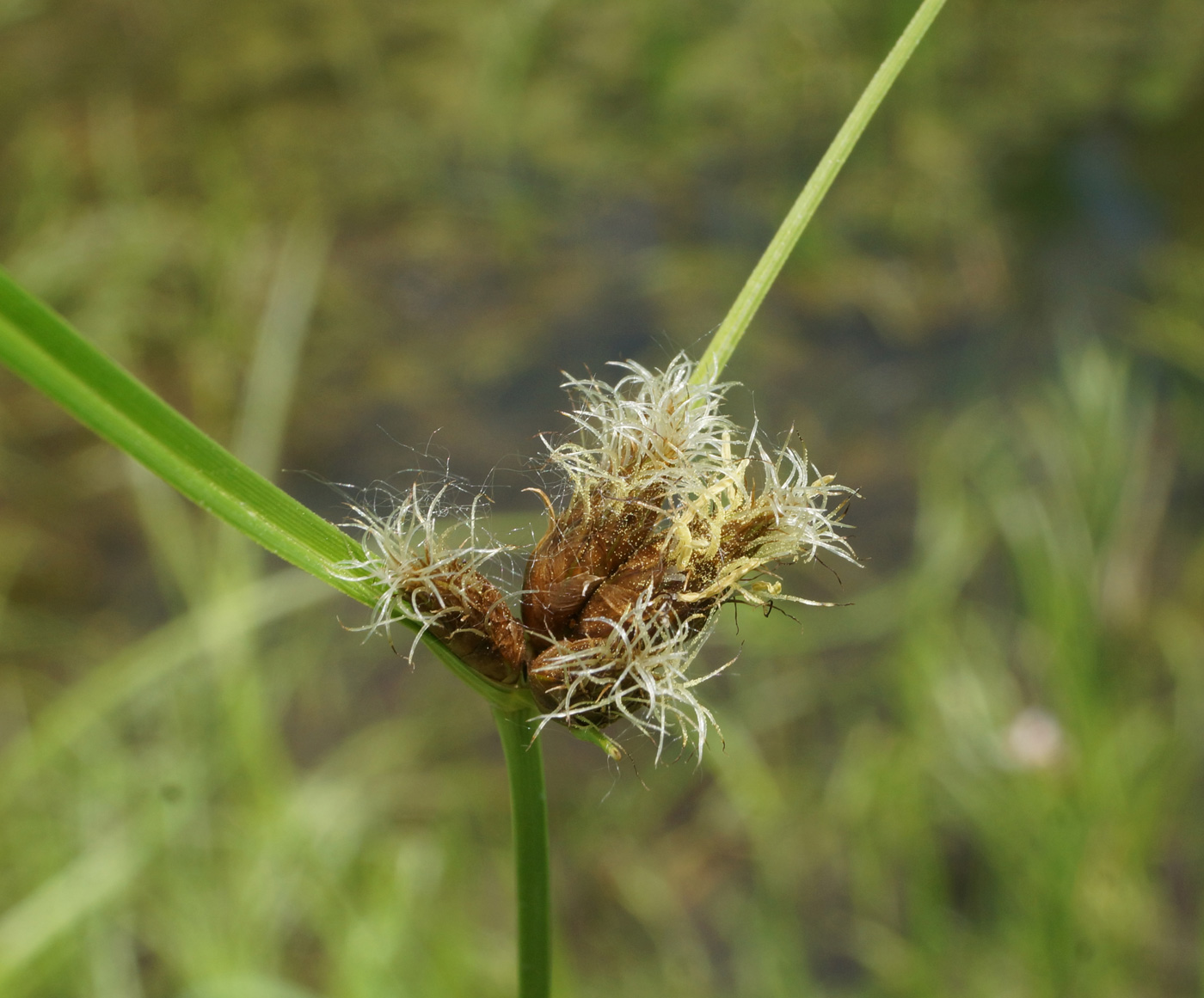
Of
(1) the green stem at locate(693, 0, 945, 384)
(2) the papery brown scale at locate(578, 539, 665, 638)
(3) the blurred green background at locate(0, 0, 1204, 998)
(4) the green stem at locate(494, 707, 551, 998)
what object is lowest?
(4) the green stem at locate(494, 707, 551, 998)

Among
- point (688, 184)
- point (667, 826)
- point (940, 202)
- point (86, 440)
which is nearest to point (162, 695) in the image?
point (667, 826)

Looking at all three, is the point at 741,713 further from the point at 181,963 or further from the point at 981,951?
the point at 181,963

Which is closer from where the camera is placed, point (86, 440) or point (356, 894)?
point (356, 894)

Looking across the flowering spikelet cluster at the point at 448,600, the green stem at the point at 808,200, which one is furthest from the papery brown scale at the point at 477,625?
the green stem at the point at 808,200

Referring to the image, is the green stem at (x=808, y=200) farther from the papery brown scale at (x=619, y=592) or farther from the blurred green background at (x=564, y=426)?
the blurred green background at (x=564, y=426)

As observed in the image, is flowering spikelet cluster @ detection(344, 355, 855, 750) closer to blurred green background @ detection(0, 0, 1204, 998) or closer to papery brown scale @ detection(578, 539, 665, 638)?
papery brown scale @ detection(578, 539, 665, 638)

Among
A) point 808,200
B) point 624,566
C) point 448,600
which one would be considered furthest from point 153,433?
Result: point 808,200

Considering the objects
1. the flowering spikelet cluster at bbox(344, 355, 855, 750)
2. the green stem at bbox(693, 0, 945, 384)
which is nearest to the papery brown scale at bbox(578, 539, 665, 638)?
the flowering spikelet cluster at bbox(344, 355, 855, 750)
